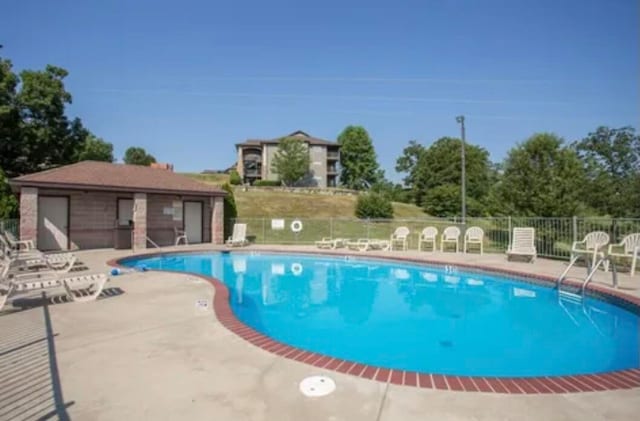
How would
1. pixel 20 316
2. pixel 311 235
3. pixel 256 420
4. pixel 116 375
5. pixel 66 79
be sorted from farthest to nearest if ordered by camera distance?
pixel 66 79, pixel 311 235, pixel 20 316, pixel 116 375, pixel 256 420

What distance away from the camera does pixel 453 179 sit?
40781 mm

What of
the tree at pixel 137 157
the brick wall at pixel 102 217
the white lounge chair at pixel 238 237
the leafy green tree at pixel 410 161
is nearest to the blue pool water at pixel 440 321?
the white lounge chair at pixel 238 237

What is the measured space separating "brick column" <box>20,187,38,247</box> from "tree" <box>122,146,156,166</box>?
165 feet

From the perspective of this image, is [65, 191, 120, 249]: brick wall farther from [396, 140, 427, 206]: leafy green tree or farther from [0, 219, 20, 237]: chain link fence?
[396, 140, 427, 206]: leafy green tree

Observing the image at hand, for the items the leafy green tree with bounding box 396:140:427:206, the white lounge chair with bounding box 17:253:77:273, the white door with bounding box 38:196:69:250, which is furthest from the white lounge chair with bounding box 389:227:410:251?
the leafy green tree with bounding box 396:140:427:206

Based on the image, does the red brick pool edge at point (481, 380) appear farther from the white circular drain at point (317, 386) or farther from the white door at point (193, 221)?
the white door at point (193, 221)

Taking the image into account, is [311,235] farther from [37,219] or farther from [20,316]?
[20,316]

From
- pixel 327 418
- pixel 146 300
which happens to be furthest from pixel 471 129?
pixel 327 418

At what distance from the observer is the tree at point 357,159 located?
55.1m

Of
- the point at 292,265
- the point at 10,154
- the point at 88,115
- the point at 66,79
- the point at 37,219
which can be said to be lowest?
the point at 292,265

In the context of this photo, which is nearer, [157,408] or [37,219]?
[157,408]

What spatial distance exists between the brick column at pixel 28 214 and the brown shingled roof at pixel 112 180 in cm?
33

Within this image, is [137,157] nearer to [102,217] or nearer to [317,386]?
[102,217]

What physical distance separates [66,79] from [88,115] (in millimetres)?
2811
